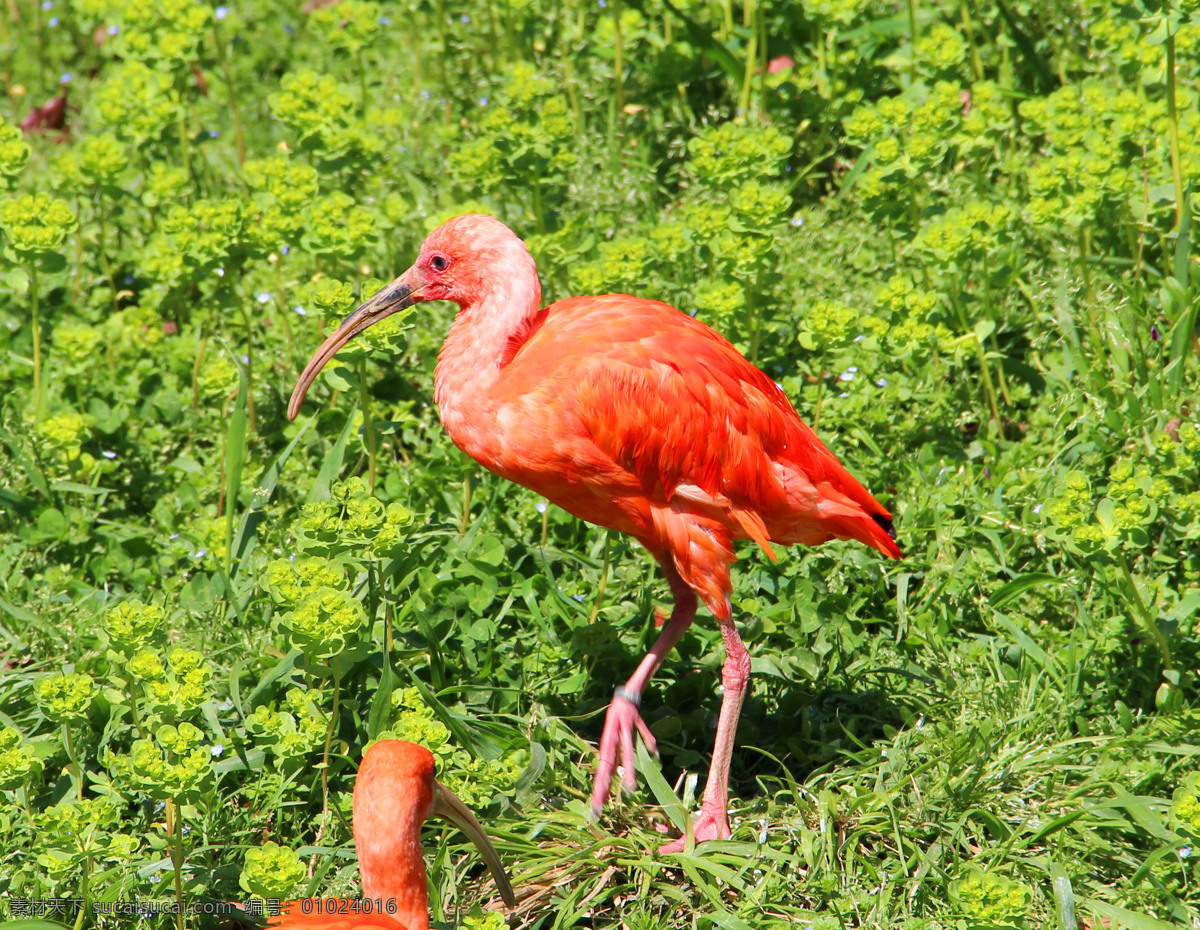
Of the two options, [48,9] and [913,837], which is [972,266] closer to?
[913,837]

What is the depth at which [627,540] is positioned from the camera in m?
4.98

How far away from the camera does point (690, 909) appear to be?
3736mm

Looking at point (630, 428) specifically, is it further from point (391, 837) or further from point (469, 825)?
point (391, 837)

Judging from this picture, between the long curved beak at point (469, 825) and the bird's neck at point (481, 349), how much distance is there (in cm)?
113

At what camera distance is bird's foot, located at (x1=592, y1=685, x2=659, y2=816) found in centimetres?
402

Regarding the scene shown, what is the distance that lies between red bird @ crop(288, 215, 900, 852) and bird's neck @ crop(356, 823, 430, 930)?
93 cm

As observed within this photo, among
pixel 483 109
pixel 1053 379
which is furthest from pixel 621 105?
pixel 1053 379

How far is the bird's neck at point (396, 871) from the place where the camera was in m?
3.09

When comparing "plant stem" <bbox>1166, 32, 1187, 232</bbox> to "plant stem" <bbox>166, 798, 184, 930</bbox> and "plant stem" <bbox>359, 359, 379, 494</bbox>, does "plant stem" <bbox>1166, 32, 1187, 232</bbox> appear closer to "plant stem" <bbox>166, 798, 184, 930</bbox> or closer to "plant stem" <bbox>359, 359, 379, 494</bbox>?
"plant stem" <bbox>359, 359, 379, 494</bbox>

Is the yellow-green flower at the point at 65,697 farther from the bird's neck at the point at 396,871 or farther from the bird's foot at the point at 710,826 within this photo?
the bird's foot at the point at 710,826

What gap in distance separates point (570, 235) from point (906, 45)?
229 centimetres

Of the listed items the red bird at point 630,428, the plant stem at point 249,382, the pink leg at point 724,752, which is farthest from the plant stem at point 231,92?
the pink leg at point 724,752

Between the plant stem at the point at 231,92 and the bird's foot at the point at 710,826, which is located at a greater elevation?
the plant stem at the point at 231,92

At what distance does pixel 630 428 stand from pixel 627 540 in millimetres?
1195
